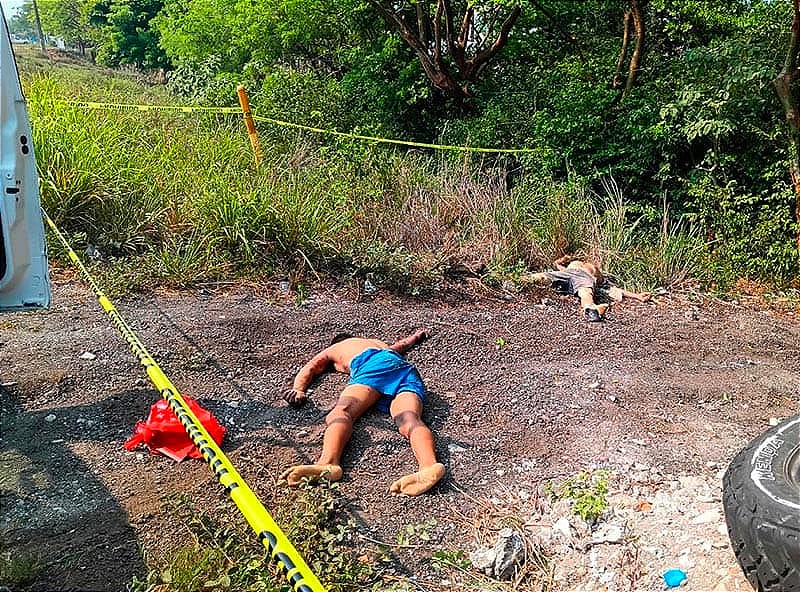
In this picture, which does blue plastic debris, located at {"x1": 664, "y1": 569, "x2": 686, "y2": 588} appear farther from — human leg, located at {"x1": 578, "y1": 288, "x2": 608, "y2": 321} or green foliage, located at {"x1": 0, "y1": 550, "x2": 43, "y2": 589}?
human leg, located at {"x1": 578, "y1": 288, "x2": 608, "y2": 321}

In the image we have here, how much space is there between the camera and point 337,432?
11.0 ft

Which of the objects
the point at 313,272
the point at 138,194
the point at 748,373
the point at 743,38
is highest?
the point at 743,38

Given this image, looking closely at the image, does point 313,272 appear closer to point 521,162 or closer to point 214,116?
point 521,162

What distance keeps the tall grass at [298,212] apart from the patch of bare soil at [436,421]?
1.55 ft

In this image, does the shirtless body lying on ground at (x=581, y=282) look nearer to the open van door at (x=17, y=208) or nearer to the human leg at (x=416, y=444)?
the human leg at (x=416, y=444)

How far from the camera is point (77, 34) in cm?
5003

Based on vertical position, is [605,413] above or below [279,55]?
below

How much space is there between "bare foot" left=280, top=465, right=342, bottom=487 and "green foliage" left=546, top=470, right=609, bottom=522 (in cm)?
101

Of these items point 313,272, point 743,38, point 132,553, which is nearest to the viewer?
point 132,553

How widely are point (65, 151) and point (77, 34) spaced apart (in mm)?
52231

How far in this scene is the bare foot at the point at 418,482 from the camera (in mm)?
3100

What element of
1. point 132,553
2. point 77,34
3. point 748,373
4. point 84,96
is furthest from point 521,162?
point 77,34

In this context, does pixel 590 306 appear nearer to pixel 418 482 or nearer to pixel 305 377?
pixel 305 377

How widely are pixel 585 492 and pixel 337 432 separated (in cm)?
123
